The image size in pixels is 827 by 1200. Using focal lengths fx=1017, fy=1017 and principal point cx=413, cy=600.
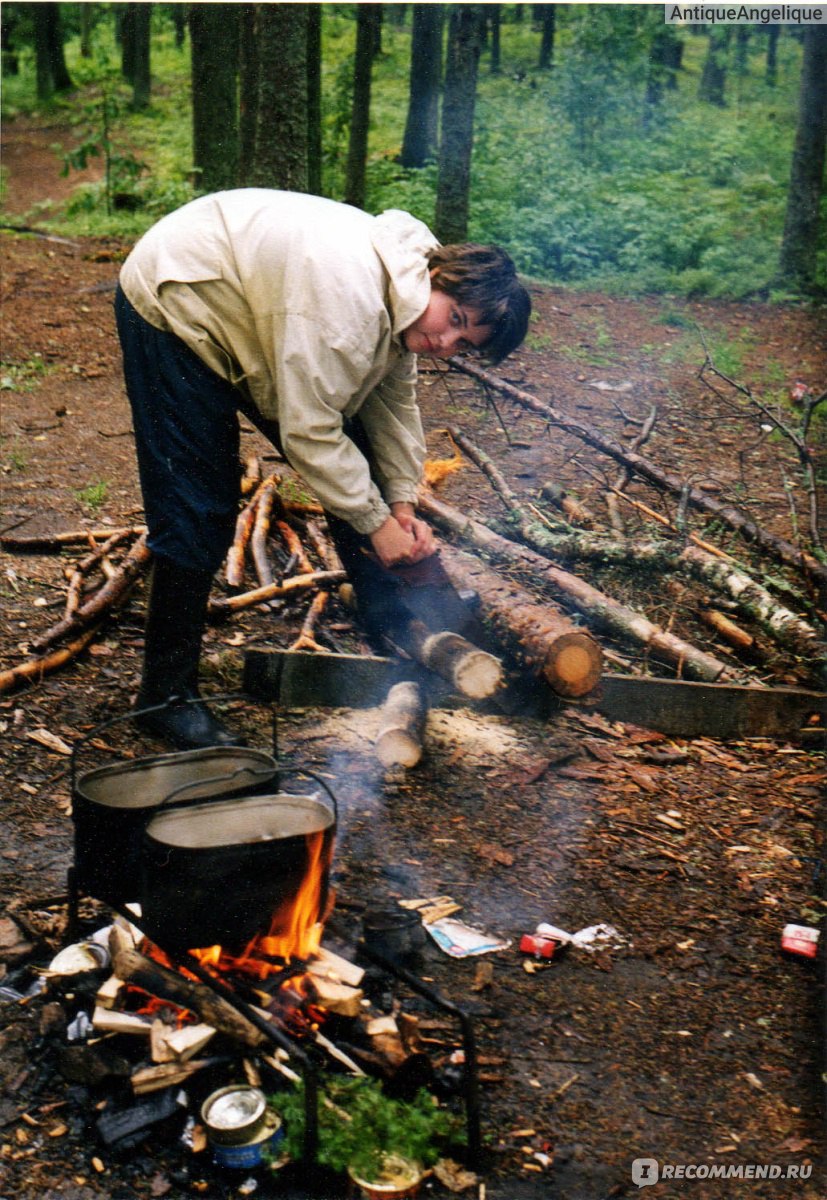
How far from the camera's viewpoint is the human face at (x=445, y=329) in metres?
3.19

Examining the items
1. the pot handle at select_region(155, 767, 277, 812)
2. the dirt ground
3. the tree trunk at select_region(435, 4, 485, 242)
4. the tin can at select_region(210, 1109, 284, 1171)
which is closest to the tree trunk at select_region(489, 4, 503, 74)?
the tree trunk at select_region(435, 4, 485, 242)

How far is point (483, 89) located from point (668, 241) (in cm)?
1372

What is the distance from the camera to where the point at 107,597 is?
15.5 ft

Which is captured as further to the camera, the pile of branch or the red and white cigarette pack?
the pile of branch

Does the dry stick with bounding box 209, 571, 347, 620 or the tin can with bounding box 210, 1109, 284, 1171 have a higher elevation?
the dry stick with bounding box 209, 571, 347, 620

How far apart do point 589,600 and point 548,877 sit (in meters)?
1.84

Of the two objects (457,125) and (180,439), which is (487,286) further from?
(457,125)

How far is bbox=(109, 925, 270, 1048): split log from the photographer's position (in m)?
2.45

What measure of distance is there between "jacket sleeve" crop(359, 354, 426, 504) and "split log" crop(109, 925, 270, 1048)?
2.01 metres

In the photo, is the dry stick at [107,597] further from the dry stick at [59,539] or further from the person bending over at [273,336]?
the person bending over at [273,336]

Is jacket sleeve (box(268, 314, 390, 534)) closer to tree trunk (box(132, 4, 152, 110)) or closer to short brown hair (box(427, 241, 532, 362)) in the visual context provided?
short brown hair (box(427, 241, 532, 362))

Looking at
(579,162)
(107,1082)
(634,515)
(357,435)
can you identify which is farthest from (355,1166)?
(579,162)

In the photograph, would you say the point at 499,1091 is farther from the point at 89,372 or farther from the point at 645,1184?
the point at 89,372

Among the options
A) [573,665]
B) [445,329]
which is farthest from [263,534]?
[445,329]
